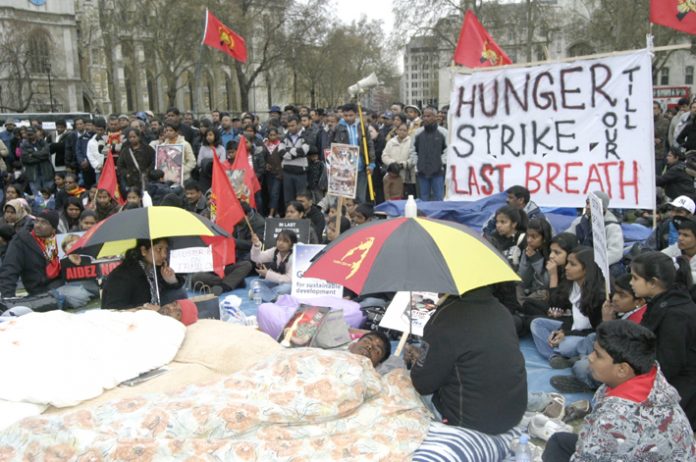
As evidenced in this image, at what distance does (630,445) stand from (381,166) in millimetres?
8779

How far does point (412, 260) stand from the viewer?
3.25 m

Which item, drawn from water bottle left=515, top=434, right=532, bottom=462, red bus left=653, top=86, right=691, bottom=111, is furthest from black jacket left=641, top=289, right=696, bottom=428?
red bus left=653, top=86, right=691, bottom=111

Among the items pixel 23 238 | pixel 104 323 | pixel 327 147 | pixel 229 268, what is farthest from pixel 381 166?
pixel 104 323

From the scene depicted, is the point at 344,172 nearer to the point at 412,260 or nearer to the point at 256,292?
the point at 256,292

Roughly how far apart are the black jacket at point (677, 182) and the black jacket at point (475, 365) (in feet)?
19.4

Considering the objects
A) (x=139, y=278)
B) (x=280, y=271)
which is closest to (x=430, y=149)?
(x=280, y=271)

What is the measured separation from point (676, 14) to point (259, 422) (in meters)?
6.86

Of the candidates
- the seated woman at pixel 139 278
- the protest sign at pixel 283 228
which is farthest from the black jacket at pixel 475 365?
the protest sign at pixel 283 228

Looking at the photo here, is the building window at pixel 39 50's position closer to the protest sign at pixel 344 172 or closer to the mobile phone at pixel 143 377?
the protest sign at pixel 344 172

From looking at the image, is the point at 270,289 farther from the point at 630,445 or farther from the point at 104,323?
the point at 630,445

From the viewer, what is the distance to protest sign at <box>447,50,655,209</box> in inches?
286

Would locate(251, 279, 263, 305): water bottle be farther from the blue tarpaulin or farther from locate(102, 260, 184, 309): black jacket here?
the blue tarpaulin

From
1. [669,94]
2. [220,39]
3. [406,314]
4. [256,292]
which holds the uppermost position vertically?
[669,94]

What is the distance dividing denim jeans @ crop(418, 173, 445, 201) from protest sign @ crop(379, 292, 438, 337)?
494 cm
